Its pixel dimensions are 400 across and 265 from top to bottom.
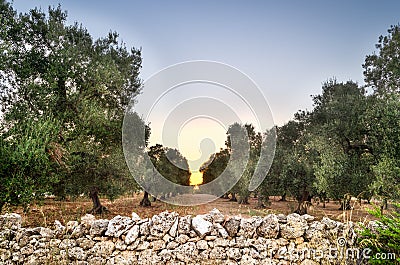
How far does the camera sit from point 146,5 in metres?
14.0

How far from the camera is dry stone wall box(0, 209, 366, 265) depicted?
5965mm

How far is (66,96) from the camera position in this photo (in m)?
15.0

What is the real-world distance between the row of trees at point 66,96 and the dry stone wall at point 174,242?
5.27 meters

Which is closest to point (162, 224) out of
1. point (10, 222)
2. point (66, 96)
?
point (10, 222)

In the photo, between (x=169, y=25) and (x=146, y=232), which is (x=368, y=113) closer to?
(x=169, y=25)

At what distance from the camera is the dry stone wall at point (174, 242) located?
596cm

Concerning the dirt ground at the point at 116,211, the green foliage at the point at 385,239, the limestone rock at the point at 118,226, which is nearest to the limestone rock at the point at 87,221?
the limestone rock at the point at 118,226

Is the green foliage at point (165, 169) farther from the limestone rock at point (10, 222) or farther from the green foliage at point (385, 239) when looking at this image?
the green foliage at point (385, 239)

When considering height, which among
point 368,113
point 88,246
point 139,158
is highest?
point 368,113

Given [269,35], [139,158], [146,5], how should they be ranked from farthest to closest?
[139,158], [269,35], [146,5]

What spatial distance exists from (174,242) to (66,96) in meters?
12.1

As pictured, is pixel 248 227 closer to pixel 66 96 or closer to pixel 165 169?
pixel 66 96

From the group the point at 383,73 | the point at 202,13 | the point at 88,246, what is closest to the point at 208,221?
the point at 88,246

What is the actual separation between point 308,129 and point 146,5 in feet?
68.0
